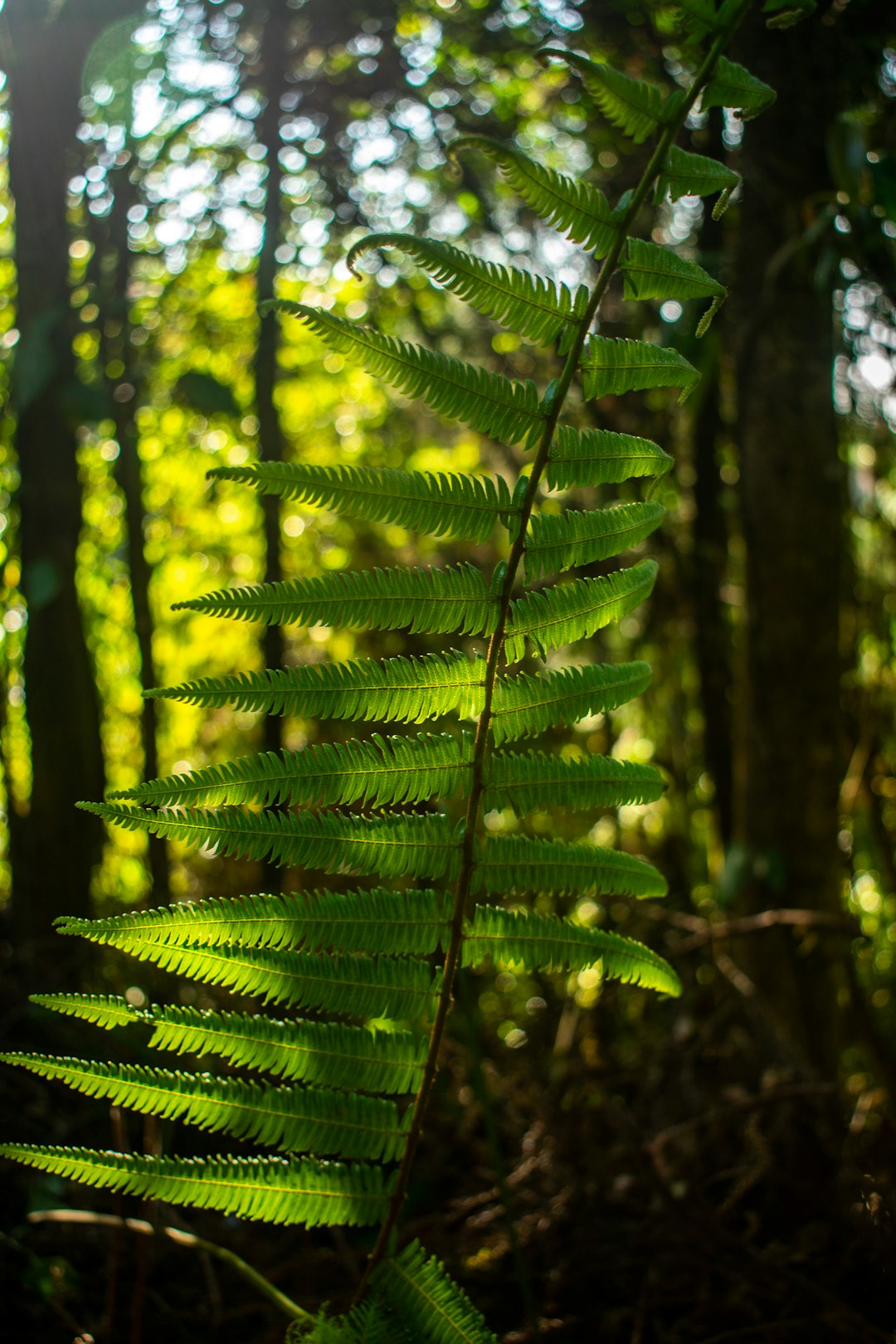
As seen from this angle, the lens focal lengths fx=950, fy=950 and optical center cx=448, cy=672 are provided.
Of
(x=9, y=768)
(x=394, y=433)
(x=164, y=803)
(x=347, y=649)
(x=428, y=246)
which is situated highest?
(x=428, y=246)

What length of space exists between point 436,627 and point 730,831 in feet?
6.29

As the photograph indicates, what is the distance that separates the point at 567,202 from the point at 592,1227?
1254 millimetres

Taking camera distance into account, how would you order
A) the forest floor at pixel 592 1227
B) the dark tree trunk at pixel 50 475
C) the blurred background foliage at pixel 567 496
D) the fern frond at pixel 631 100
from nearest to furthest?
the fern frond at pixel 631 100 < the forest floor at pixel 592 1227 < the blurred background foliage at pixel 567 496 < the dark tree trunk at pixel 50 475

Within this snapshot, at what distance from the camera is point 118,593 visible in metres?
3.86

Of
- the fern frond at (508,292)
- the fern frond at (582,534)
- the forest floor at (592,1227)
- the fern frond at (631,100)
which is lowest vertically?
the forest floor at (592,1227)

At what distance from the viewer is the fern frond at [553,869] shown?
749mm

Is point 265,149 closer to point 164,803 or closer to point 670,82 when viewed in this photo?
point 670,82

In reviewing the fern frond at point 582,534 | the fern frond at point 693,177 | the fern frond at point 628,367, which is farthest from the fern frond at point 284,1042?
the fern frond at point 693,177

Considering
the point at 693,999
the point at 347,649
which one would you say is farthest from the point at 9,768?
the point at 693,999

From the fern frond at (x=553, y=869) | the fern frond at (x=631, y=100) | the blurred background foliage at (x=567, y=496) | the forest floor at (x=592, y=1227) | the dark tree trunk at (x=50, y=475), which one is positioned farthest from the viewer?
the dark tree trunk at (x=50, y=475)

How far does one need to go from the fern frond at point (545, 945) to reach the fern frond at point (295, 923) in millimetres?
37

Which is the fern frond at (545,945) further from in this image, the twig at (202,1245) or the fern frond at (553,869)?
the twig at (202,1245)

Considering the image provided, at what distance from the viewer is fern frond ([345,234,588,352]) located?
669mm

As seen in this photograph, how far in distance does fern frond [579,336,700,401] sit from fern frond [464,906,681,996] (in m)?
0.41
